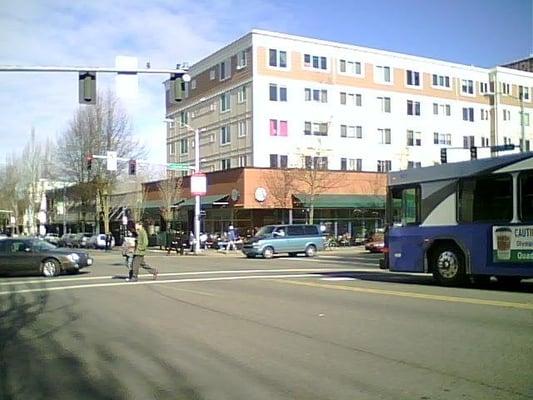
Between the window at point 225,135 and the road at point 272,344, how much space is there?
Answer: 4237cm

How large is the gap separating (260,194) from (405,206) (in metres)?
31.7

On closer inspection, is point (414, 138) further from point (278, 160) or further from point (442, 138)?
point (278, 160)

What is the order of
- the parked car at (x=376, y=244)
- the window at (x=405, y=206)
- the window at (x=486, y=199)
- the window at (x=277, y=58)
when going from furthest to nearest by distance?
the window at (x=277, y=58) → the parked car at (x=376, y=244) → the window at (x=405, y=206) → the window at (x=486, y=199)

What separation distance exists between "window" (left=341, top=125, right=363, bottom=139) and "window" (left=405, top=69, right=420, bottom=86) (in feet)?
26.4

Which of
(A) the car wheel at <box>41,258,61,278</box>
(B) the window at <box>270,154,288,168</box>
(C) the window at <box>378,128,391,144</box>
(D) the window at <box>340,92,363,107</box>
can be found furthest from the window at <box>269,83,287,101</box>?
(A) the car wheel at <box>41,258,61,278</box>

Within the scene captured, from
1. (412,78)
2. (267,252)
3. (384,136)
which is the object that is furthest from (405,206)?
(412,78)

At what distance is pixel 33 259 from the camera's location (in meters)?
22.7

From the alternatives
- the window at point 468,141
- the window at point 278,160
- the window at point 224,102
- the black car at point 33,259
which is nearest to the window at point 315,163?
the window at point 278,160

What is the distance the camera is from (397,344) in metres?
8.70

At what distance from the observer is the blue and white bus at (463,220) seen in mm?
14414

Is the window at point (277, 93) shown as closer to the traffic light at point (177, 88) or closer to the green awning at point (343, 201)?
the green awning at point (343, 201)

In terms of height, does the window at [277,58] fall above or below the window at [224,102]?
above

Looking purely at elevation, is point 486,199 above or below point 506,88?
below

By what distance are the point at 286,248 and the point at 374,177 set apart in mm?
21325
